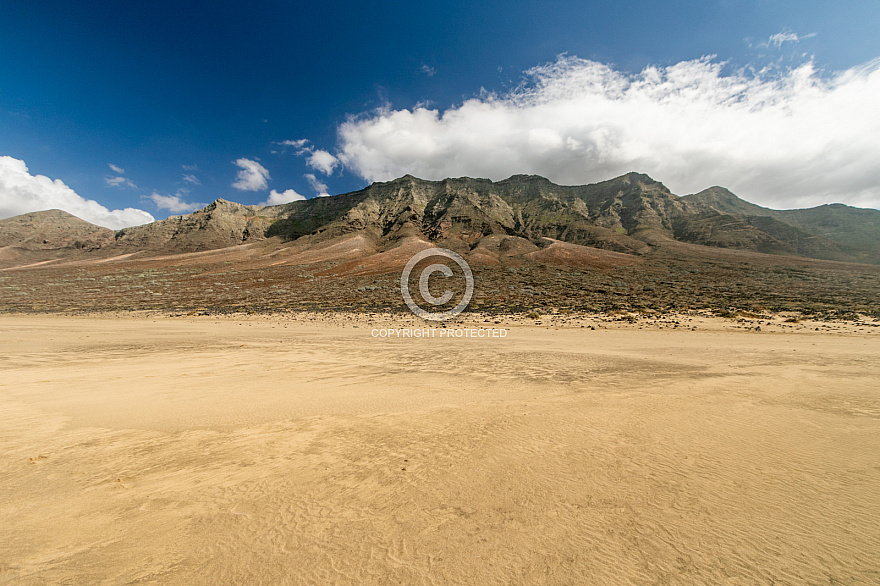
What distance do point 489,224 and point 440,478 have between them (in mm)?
105167

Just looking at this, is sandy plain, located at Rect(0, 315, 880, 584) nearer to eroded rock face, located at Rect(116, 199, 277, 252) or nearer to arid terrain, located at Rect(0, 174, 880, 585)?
arid terrain, located at Rect(0, 174, 880, 585)

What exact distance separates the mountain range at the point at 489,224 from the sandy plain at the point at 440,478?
3008 inches

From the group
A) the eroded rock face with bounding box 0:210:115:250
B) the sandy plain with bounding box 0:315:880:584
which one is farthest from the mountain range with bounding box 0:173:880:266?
the sandy plain with bounding box 0:315:880:584

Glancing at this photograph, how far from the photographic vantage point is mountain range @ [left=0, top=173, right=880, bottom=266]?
96125mm

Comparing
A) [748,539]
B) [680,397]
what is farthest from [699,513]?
[680,397]

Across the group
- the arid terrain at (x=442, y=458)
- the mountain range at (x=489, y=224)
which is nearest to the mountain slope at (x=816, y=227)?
the mountain range at (x=489, y=224)

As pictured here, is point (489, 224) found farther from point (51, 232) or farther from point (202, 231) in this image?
point (51, 232)

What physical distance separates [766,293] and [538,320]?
2537 centimetres

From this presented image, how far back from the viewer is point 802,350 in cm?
1091

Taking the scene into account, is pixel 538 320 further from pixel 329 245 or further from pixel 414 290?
pixel 329 245

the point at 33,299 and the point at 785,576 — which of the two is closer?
the point at 785,576

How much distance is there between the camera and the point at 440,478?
347 cm

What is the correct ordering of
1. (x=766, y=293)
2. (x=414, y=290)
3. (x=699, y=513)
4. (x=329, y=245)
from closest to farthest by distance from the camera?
(x=699, y=513), (x=766, y=293), (x=414, y=290), (x=329, y=245)

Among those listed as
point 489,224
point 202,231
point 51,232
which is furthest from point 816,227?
point 51,232
